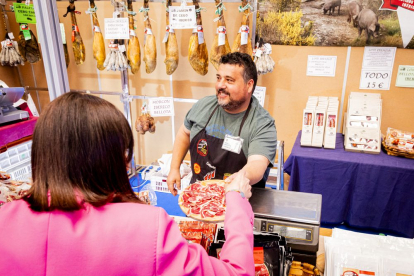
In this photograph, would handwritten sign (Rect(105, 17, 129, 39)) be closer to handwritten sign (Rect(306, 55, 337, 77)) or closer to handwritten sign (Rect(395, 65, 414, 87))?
handwritten sign (Rect(306, 55, 337, 77))

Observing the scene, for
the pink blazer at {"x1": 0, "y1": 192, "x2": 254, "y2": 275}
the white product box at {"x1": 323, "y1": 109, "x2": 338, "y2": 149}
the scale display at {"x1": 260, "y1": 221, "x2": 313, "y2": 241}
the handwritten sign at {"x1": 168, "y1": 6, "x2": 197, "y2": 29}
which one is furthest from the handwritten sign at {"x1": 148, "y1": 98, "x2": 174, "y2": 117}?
the pink blazer at {"x1": 0, "y1": 192, "x2": 254, "y2": 275}

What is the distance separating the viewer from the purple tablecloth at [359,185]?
287cm

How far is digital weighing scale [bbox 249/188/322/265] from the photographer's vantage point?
1.36m

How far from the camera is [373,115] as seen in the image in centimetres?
317

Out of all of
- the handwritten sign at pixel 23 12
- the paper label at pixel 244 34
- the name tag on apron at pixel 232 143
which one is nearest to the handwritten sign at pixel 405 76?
the paper label at pixel 244 34

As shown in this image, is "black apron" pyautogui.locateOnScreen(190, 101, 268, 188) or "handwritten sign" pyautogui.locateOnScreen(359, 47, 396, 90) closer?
"black apron" pyautogui.locateOnScreen(190, 101, 268, 188)

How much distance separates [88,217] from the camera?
77cm

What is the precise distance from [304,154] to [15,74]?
4264 mm

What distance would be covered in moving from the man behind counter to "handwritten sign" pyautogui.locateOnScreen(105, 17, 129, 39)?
1.35 metres

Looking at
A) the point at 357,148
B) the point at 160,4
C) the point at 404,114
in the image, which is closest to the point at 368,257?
the point at 357,148

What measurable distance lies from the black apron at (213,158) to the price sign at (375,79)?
193 cm

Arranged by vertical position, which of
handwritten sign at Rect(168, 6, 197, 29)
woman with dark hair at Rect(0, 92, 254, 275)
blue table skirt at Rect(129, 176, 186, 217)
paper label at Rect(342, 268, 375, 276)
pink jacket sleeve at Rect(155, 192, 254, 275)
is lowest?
blue table skirt at Rect(129, 176, 186, 217)

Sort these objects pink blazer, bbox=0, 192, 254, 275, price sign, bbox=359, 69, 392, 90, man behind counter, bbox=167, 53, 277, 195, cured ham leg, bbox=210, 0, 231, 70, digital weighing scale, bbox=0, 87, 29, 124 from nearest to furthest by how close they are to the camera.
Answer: pink blazer, bbox=0, 192, 254, 275 → digital weighing scale, bbox=0, 87, 29, 124 → man behind counter, bbox=167, 53, 277, 195 → cured ham leg, bbox=210, 0, 231, 70 → price sign, bbox=359, 69, 392, 90

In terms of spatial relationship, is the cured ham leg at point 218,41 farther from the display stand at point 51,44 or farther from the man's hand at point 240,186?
the man's hand at point 240,186
